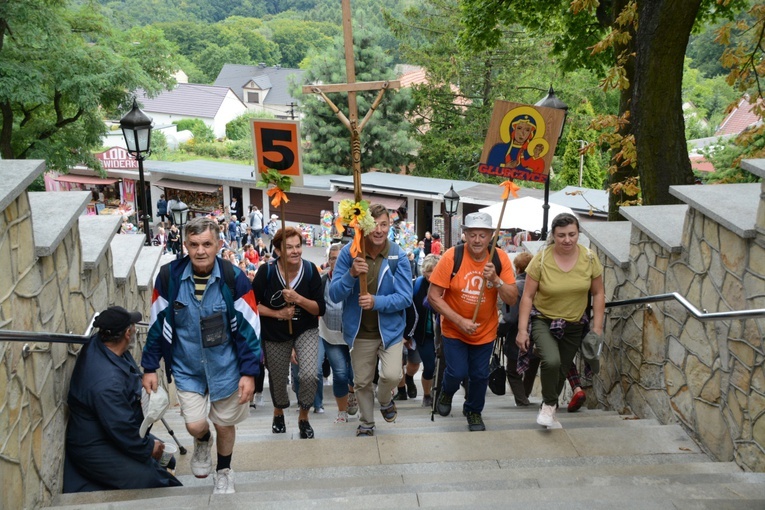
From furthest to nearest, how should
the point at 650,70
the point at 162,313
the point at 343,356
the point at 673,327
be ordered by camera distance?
the point at 650,70, the point at 343,356, the point at 673,327, the point at 162,313

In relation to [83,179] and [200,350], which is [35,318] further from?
[83,179]

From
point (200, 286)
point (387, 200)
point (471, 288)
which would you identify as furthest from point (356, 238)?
point (387, 200)

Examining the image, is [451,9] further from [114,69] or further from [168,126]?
[168,126]

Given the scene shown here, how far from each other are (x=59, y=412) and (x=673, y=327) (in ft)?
13.3

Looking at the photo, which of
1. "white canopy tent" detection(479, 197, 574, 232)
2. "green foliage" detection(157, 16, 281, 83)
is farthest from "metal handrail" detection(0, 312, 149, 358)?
"green foliage" detection(157, 16, 281, 83)

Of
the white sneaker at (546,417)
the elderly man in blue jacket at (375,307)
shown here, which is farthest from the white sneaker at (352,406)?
the white sneaker at (546,417)

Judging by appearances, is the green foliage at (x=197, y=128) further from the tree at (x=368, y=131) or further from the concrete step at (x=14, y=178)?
the concrete step at (x=14, y=178)

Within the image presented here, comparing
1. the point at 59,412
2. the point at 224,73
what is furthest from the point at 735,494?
the point at 224,73

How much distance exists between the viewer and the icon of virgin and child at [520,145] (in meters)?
6.30

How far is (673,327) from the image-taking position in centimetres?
541

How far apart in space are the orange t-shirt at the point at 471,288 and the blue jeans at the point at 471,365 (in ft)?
0.30

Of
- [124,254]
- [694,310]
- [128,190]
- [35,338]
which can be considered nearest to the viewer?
[35,338]

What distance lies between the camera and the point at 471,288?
5465 mm

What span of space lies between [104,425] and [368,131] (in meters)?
30.1
